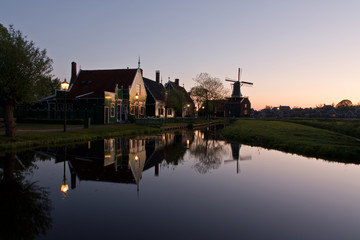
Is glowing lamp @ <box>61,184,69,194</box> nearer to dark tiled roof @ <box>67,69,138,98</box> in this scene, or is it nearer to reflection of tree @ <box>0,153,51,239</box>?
reflection of tree @ <box>0,153,51,239</box>

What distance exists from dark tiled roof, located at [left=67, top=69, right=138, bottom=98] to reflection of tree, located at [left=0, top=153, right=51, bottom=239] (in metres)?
24.9

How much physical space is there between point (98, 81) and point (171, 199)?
3166 cm

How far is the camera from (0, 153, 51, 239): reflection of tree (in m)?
4.82

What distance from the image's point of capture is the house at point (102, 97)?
3055cm

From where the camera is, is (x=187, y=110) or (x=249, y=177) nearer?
(x=249, y=177)

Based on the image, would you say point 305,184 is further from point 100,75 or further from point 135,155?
point 100,75

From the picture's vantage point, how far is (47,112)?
32281 millimetres

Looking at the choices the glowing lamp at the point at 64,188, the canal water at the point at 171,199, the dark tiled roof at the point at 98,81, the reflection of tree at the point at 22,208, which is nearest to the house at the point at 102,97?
the dark tiled roof at the point at 98,81

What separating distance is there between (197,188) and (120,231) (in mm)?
3719

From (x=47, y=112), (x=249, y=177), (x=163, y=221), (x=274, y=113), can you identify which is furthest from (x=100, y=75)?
(x=274, y=113)

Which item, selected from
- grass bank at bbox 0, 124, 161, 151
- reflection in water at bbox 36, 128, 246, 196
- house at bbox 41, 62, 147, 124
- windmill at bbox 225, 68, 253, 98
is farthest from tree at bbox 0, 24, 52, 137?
windmill at bbox 225, 68, 253, 98

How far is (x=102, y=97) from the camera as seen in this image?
3027 centimetres

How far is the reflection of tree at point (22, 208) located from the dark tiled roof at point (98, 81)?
24.9 m

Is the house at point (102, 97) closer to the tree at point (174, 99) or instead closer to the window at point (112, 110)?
the window at point (112, 110)
